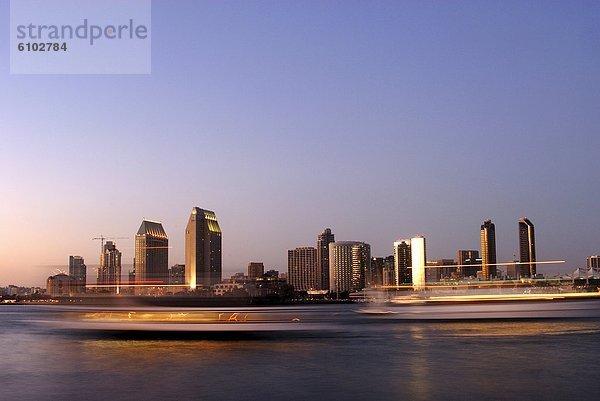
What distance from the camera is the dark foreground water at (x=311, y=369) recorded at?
60.4ft

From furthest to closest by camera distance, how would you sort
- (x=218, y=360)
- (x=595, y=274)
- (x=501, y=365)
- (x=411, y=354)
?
(x=595, y=274) < (x=411, y=354) < (x=218, y=360) < (x=501, y=365)

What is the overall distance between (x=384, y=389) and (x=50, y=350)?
75.2 feet

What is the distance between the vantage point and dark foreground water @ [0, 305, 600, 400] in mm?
18422

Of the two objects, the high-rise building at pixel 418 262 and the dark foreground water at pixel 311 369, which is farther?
the high-rise building at pixel 418 262

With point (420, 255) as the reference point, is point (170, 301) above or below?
below

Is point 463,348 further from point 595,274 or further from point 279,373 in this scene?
point 595,274

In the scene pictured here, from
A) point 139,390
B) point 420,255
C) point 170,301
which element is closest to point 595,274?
point 420,255

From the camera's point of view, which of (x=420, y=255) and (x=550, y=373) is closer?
(x=550, y=373)

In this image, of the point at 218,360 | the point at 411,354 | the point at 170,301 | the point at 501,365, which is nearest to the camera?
the point at 501,365

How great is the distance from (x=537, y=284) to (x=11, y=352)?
441 feet

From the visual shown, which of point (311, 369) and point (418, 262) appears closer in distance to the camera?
point (311, 369)

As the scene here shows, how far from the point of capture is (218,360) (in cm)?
2730

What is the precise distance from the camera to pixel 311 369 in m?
23.8

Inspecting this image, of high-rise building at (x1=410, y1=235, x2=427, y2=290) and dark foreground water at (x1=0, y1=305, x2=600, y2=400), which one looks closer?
dark foreground water at (x1=0, y1=305, x2=600, y2=400)
